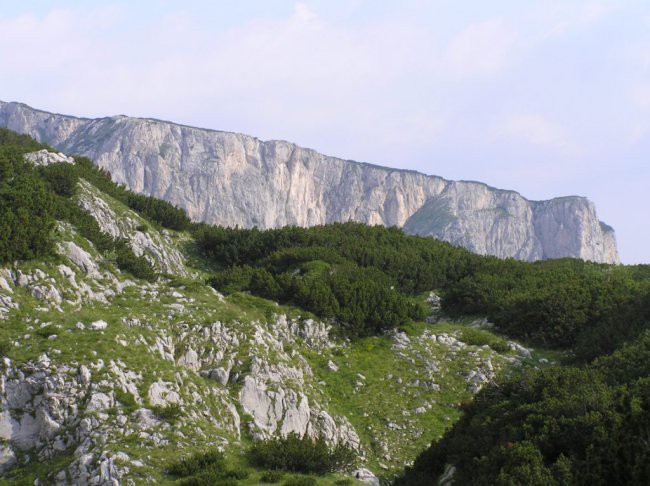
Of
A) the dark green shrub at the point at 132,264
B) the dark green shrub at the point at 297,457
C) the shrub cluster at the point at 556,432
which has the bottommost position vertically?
the dark green shrub at the point at 297,457

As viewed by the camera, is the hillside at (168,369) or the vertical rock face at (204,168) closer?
the hillside at (168,369)

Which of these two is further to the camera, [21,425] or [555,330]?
[555,330]

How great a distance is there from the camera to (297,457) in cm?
1445

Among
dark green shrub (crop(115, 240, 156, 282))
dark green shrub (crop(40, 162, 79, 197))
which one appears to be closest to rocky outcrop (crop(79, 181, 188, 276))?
dark green shrub (crop(40, 162, 79, 197))

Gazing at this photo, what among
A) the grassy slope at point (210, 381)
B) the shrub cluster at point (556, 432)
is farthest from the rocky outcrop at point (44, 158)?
Answer: the shrub cluster at point (556, 432)

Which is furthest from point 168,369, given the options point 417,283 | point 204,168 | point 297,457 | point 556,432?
point 204,168

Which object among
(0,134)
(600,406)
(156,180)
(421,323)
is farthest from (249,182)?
(600,406)

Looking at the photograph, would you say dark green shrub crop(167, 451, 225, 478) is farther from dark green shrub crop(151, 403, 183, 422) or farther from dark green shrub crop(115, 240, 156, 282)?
dark green shrub crop(115, 240, 156, 282)

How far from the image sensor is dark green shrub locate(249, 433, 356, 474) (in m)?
14.2

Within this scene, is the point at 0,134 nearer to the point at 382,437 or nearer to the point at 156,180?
the point at 382,437

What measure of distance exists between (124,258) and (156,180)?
5926 inches

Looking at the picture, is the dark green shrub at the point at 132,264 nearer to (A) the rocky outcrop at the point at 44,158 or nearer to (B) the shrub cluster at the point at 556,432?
(A) the rocky outcrop at the point at 44,158

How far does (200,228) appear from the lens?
37844mm

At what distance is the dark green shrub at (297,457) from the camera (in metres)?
14.2
